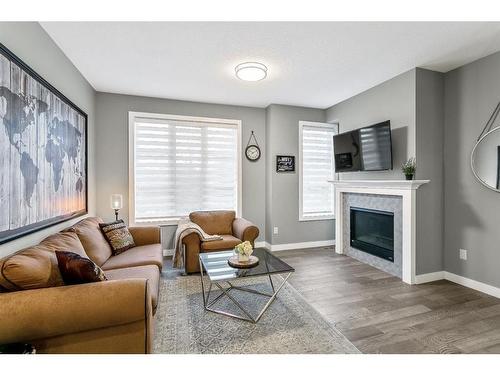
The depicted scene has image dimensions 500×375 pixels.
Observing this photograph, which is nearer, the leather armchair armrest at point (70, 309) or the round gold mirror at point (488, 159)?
the leather armchair armrest at point (70, 309)

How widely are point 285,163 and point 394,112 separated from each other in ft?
6.15

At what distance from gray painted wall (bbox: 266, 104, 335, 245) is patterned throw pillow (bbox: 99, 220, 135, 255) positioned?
2404mm

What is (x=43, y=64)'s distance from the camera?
2189mm

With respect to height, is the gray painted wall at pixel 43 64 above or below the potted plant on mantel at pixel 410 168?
above

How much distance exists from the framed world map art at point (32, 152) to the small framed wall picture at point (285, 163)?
3.04 metres

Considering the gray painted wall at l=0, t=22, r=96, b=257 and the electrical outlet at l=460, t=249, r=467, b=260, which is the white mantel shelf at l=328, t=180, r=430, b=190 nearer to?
the electrical outlet at l=460, t=249, r=467, b=260

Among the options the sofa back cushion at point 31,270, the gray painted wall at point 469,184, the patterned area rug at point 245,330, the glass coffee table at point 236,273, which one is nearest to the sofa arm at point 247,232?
the glass coffee table at point 236,273

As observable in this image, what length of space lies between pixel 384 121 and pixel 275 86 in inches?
63.2

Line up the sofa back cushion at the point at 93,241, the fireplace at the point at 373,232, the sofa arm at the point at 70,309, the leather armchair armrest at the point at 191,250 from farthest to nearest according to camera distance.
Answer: the fireplace at the point at 373,232
the leather armchair armrest at the point at 191,250
the sofa back cushion at the point at 93,241
the sofa arm at the point at 70,309

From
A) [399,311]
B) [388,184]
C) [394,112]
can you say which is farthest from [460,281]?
[394,112]

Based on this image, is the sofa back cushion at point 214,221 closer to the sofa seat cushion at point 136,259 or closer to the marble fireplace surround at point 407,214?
the sofa seat cushion at point 136,259

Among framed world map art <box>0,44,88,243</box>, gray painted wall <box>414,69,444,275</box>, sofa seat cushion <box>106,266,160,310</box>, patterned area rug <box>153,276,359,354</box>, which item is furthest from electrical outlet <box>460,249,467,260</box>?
framed world map art <box>0,44,88,243</box>

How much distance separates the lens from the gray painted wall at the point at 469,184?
271cm

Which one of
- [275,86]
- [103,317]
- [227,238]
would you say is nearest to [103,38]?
[275,86]
